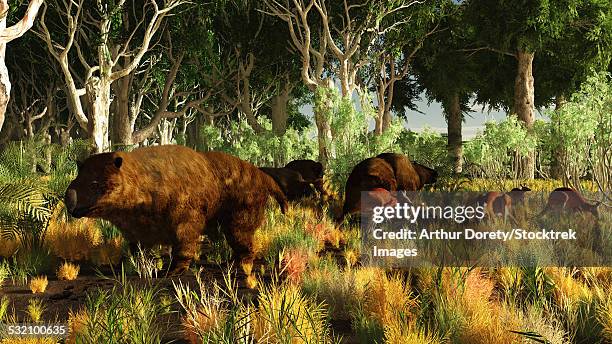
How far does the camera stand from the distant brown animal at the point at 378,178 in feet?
25.8

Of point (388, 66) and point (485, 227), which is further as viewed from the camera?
point (388, 66)

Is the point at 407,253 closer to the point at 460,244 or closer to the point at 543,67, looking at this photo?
the point at 460,244

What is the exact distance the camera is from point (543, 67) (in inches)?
923

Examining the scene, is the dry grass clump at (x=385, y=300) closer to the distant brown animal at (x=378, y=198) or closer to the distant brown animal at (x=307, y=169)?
the distant brown animal at (x=378, y=198)

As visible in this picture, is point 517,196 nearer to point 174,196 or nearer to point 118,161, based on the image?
point 174,196

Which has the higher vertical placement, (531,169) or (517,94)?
(517,94)

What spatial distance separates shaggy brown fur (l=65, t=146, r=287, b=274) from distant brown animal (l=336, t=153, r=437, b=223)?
225cm

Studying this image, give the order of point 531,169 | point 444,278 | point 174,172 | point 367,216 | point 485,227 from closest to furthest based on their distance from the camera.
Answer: point 444,278
point 174,172
point 485,227
point 367,216
point 531,169

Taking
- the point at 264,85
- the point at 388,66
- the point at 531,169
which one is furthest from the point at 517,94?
the point at 264,85

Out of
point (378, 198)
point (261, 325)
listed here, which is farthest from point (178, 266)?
point (378, 198)

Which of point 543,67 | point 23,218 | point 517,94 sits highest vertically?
point 543,67

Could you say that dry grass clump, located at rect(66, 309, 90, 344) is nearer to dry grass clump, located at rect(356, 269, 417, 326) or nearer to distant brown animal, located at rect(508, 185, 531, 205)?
dry grass clump, located at rect(356, 269, 417, 326)

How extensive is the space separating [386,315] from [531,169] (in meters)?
16.5

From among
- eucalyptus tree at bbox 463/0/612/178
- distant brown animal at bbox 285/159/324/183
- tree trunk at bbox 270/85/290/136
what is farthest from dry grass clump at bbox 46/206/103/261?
tree trunk at bbox 270/85/290/136
